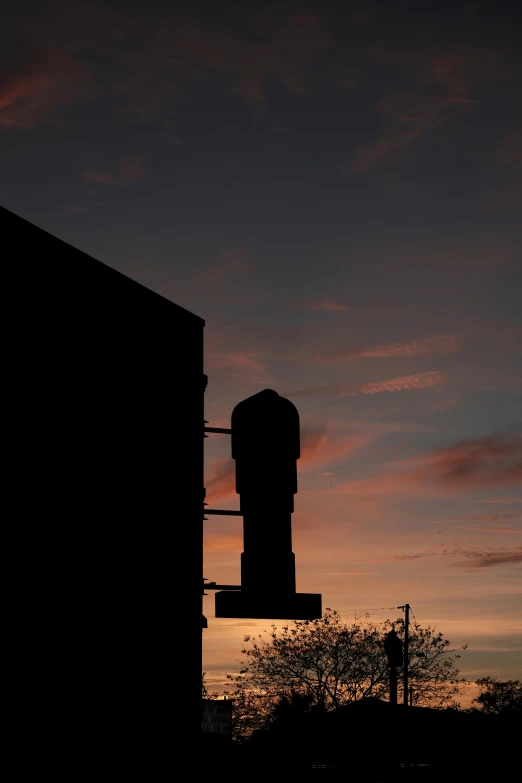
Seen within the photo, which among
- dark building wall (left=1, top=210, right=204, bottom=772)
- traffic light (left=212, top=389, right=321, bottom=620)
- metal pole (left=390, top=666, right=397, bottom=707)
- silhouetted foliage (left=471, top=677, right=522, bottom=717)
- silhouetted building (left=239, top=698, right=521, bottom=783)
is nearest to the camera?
traffic light (left=212, top=389, right=321, bottom=620)

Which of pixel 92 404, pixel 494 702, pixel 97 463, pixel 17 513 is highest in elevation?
pixel 92 404

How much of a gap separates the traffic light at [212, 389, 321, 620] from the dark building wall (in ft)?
11.2

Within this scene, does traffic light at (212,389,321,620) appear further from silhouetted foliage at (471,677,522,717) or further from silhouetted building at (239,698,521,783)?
silhouetted foliage at (471,677,522,717)

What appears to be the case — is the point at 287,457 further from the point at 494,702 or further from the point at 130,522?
the point at 494,702

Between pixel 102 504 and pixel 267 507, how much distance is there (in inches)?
158

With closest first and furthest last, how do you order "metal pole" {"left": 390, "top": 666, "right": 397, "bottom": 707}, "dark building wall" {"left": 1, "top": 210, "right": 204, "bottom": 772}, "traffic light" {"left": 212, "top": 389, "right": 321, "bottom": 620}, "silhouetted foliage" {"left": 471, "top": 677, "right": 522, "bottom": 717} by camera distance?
"traffic light" {"left": 212, "top": 389, "right": 321, "bottom": 620} < "dark building wall" {"left": 1, "top": 210, "right": 204, "bottom": 772} < "metal pole" {"left": 390, "top": 666, "right": 397, "bottom": 707} < "silhouetted foliage" {"left": 471, "top": 677, "right": 522, "bottom": 717}

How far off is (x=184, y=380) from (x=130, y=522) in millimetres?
3013

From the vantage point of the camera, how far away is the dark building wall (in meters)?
12.5

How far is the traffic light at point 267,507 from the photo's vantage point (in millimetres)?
10266

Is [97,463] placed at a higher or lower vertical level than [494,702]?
higher

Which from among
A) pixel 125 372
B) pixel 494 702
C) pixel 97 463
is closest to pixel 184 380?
pixel 125 372

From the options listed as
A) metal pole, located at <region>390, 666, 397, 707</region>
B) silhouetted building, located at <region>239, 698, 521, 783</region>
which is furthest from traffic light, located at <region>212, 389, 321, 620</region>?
silhouetted building, located at <region>239, 698, 521, 783</region>

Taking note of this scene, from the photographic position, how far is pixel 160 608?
1441 cm

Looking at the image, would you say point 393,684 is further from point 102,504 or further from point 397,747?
point 102,504
